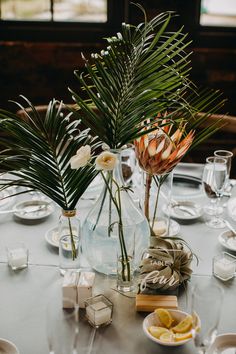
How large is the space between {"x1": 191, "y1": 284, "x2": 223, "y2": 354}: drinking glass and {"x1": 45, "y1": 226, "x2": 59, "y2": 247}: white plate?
24.0 inches

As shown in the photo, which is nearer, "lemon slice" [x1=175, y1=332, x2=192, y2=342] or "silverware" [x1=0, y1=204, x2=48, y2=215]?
"lemon slice" [x1=175, y1=332, x2=192, y2=342]

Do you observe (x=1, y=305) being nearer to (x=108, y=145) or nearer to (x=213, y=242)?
(x=108, y=145)

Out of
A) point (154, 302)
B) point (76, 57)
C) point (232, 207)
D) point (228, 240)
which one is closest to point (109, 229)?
point (154, 302)

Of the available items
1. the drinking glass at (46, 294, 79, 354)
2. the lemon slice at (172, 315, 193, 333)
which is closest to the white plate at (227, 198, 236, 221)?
the lemon slice at (172, 315, 193, 333)

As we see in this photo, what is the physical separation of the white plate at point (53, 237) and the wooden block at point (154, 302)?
0.38 metres

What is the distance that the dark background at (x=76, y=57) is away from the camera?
3.30 meters

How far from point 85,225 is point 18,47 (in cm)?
231

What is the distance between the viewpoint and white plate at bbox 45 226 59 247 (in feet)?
5.13

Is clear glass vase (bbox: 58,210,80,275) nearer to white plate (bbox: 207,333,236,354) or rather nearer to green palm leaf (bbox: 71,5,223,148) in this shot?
green palm leaf (bbox: 71,5,223,148)

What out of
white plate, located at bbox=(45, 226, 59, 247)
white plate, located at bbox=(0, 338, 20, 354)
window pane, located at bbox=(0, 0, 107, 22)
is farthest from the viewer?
window pane, located at bbox=(0, 0, 107, 22)

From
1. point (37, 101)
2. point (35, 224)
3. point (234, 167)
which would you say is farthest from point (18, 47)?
point (35, 224)

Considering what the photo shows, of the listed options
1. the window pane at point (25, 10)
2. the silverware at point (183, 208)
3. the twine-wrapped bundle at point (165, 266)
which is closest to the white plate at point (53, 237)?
the twine-wrapped bundle at point (165, 266)

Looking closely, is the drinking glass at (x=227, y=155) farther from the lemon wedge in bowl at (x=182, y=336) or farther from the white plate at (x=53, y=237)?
the lemon wedge in bowl at (x=182, y=336)

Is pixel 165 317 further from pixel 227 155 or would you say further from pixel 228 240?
pixel 227 155
